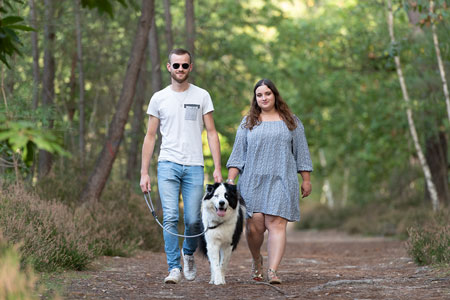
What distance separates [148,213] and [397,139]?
1468cm

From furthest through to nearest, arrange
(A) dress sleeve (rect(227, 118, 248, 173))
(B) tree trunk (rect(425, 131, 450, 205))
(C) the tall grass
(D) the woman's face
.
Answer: (B) tree trunk (rect(425, 131, 450, 205)) < (C) the tall grass < (A) dress sleeve (rect(227, 118, 248, 173)) < (D) the woman's face

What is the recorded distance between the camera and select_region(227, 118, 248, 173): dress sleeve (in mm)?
7793

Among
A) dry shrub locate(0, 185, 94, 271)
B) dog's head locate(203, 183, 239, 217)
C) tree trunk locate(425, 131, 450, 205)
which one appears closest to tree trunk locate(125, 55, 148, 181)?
tree trunk locate(425, 131, 450, 205)

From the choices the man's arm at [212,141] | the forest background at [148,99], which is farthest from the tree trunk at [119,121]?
the man's arm at [212,141]

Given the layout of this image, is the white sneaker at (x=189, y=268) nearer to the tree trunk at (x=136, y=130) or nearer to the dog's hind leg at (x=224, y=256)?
the dog's hind leg at (x=224, y=256)

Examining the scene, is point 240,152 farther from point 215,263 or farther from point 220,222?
point 215,263

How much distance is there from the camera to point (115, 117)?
511 inches

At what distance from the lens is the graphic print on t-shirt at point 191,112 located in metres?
Answer: 7.46

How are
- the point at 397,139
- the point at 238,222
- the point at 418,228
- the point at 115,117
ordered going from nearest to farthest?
the point at 238,222 < the point at 418,228 < the point at 115,117 < the point at 397,139

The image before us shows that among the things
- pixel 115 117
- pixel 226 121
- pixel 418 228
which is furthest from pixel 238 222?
pixel 226 121

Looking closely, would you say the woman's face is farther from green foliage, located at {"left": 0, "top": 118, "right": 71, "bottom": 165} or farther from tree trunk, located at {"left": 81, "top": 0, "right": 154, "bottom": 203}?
tree trunk, located at {"left": 81, "top": 0, "right": 154, "bottom": 203}

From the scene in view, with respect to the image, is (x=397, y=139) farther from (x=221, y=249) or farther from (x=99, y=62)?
(x=221, y=249)

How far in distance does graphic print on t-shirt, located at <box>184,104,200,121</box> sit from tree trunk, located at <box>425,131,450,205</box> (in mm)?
14661

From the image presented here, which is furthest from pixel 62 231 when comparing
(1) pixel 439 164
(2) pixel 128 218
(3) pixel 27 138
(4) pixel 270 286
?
(1) pixel 439 164
